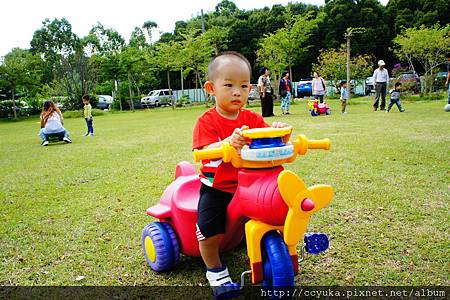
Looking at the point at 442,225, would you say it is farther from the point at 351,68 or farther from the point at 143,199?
the point at 351,68

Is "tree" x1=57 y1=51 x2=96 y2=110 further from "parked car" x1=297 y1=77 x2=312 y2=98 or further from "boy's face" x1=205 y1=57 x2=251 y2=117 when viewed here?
"boy's face" x1=205 y1=57 x2=251 y2=117

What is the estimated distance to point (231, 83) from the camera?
246cm

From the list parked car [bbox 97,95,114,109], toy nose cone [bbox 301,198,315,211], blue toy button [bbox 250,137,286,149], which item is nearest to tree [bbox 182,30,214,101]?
parked car [bbox 97,95,114,109]

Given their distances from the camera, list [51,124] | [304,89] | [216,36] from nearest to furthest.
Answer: [51,124]
[304,89]
[216,36]

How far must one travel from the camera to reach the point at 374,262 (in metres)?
2.91

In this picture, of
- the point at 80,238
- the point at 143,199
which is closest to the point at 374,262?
the point at 80,238

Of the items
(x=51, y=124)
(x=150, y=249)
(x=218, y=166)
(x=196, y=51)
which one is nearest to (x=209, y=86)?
(x=218, y=166)

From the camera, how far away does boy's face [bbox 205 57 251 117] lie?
245 cm

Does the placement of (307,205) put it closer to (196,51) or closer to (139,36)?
(196,51)

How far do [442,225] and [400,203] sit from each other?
0.64 m

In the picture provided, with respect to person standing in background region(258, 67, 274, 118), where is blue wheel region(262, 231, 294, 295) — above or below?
below

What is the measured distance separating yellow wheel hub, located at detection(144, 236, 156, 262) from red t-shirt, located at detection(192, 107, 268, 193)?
29.0 inches

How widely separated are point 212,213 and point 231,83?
2.65 feet

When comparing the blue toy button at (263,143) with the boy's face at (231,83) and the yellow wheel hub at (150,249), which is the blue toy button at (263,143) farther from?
the yellow wheel hub at (150,249)
